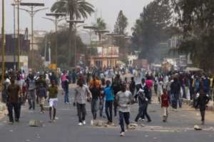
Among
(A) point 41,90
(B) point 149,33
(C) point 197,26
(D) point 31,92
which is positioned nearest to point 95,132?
(A) point 41,90

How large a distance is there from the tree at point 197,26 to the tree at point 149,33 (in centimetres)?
10417

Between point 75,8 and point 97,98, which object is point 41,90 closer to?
point 97,98

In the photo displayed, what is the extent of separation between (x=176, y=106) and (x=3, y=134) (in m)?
18.5

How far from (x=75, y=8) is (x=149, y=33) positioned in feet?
250

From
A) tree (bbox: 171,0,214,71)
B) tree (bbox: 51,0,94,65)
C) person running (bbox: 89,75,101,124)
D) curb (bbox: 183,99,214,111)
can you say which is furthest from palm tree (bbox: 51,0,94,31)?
person running (bbox: 89,75,101,124)

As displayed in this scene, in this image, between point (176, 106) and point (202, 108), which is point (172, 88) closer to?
point (176, 106)

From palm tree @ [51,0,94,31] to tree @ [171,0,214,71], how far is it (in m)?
41.3

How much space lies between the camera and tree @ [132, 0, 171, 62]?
159m

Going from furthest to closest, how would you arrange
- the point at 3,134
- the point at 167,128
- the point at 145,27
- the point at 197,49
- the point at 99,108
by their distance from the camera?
the point at 145,27
the point at 197,49
the point at 99,108
the point at 167,128
the point at 3,134

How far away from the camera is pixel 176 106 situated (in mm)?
38812

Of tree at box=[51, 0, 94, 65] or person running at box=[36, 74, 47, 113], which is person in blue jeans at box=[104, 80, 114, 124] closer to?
person running at box=[36, 74, 47, 113]

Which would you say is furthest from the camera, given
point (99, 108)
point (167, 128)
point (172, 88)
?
point (172, 88)

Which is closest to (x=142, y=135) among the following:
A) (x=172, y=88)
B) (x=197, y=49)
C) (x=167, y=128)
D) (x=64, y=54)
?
(x=167, y=128)

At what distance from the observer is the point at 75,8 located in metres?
91.4
